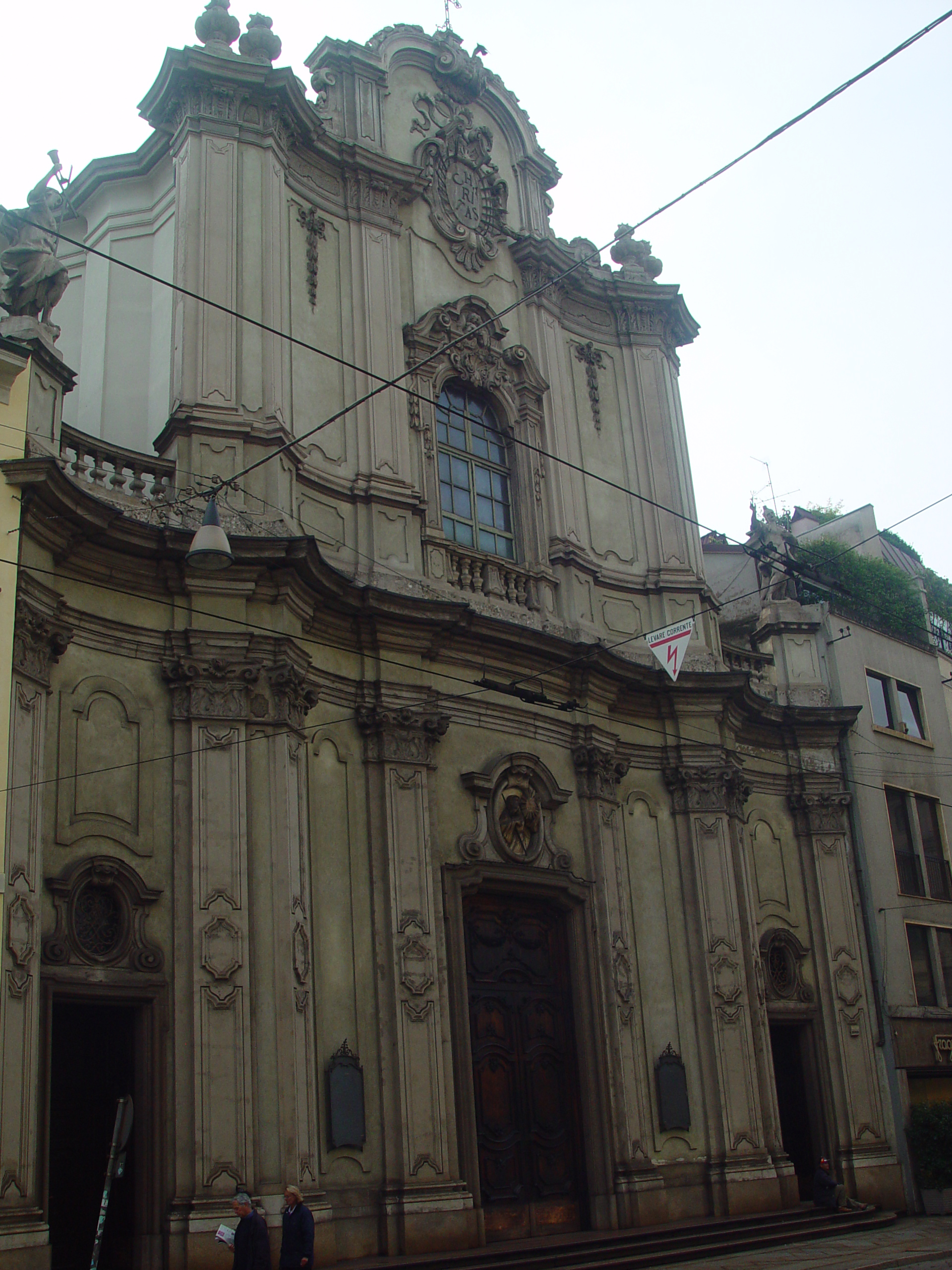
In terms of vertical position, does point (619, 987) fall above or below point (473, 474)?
below

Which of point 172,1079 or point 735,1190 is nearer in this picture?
point 172,1079

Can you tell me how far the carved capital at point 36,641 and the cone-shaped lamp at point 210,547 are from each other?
1.83 meters

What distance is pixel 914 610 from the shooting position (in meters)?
26.0

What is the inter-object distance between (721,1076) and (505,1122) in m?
3.44

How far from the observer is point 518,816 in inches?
690

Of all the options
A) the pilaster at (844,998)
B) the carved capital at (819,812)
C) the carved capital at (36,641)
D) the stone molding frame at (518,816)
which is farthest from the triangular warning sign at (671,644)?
the carved capital at (36,641)

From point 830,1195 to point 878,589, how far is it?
11340 mm

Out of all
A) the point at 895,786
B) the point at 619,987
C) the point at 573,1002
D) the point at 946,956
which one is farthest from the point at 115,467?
the point at 946,956

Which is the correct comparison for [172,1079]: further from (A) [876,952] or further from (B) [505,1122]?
(A) [876,952]

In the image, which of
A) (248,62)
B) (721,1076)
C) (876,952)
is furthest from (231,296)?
(876,952)

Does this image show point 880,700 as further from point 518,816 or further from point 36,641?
point 36,641

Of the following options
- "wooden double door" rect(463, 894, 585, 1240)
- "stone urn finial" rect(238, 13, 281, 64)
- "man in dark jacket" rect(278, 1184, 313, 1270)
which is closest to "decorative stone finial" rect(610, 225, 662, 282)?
"stone urn finial" rect(238, 13, 281, 64)

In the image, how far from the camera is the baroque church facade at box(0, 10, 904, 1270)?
13.2m

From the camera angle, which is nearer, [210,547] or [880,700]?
[210,547]
